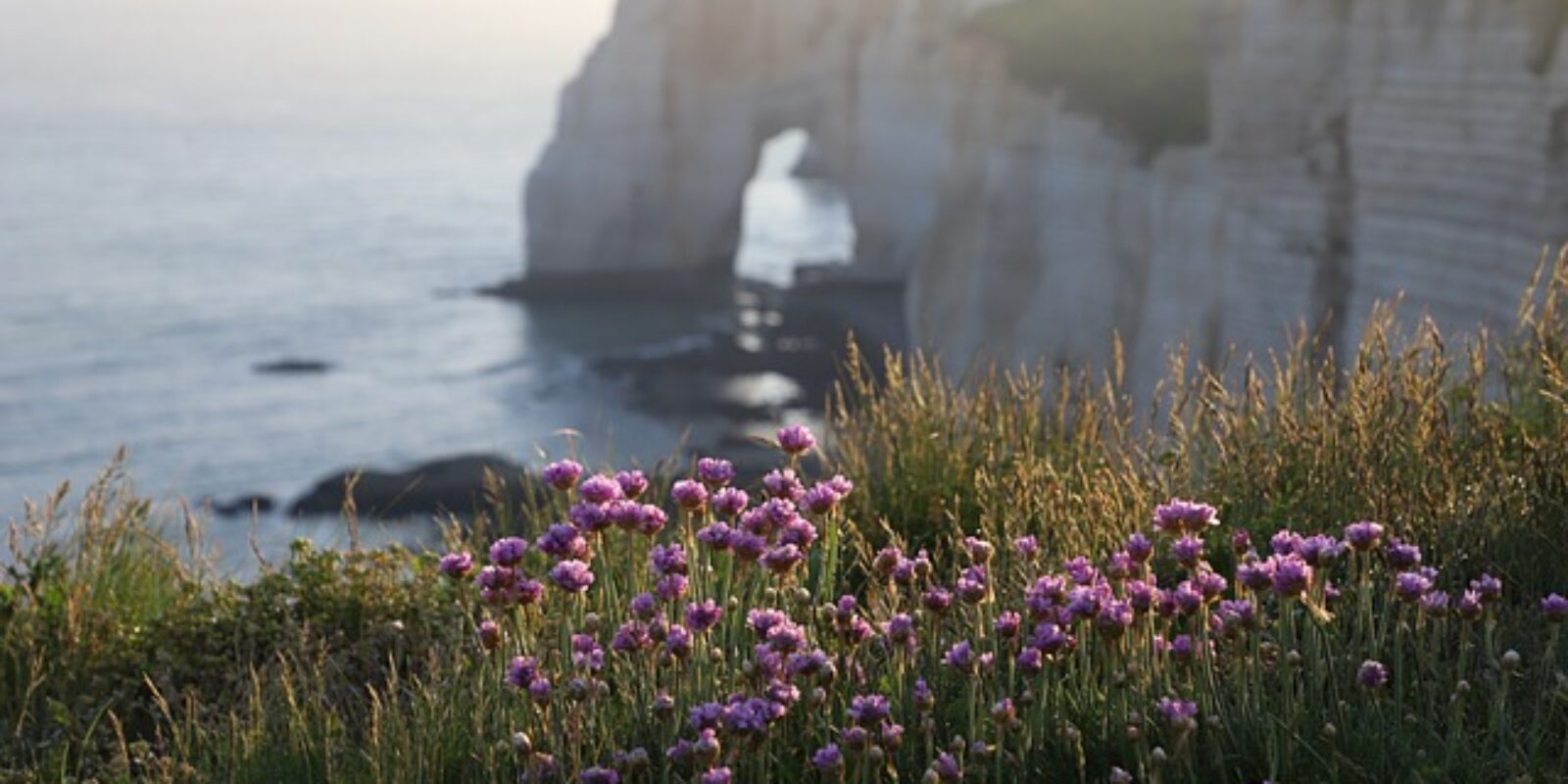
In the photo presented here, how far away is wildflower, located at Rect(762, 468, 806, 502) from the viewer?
14.9 feet

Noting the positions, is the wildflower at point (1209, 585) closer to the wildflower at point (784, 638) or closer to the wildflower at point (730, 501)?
the wildflower at point (784, 638)

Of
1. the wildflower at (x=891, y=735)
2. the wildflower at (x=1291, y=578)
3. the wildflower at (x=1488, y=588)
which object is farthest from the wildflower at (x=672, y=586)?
the wildflower at (x=1488, y=588)

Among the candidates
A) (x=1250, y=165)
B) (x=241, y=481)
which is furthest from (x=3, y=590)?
(x=241, y=481)

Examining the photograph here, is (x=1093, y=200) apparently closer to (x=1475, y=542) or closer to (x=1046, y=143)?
(x=1046, y=143)

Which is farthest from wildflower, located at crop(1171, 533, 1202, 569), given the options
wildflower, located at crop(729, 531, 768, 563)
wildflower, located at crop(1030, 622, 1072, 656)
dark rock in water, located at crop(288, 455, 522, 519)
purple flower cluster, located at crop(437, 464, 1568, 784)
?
dark rock in water, located at crop(288, 455, 522, 519)

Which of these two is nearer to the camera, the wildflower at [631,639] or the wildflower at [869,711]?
the wildflower at [869,711]

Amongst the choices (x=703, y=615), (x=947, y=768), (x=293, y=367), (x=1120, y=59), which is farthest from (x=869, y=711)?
(x=293, y=367)

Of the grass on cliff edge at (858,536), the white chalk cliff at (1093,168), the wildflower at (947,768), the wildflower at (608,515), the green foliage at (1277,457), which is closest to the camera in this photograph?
the wildflower at (947,768)

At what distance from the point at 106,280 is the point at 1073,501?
206 ft

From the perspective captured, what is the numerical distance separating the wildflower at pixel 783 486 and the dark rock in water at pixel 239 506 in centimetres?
3096

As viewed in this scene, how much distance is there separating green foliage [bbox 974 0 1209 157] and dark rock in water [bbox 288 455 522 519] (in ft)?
40.8

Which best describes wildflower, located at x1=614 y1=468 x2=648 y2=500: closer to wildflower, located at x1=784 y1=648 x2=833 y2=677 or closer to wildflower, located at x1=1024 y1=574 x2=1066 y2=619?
wildflower, located at x1=784 y1=648 x2=833 y2=677

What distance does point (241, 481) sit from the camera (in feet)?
124

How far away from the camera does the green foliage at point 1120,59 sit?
3212 cm
